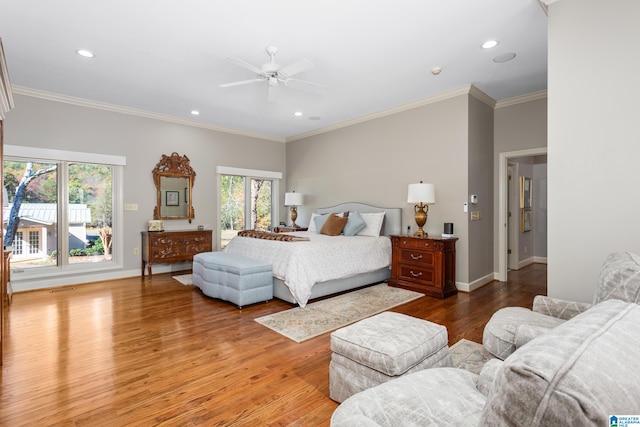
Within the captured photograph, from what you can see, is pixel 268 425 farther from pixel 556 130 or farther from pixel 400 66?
pixel 400 66

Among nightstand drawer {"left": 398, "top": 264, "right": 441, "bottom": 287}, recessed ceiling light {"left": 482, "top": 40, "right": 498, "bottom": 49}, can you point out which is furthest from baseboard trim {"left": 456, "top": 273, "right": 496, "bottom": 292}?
recessed ceiling light {"left": 482, "top": 40, "right": 498, "bottom": 49}

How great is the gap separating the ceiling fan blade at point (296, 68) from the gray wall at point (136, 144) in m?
3.42

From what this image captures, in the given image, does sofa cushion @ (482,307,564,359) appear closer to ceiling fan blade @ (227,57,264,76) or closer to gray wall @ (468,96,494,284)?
gray wall @ (468,96,494,284)

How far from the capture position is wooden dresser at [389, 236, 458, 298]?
4176mm

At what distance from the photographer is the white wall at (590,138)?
212cm

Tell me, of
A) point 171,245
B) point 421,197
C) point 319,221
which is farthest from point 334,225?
point 171,245

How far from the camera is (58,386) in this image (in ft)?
6.88

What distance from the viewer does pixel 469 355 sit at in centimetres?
247

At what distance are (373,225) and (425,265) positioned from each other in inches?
44.6

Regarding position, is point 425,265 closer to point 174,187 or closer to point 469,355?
point 469,355

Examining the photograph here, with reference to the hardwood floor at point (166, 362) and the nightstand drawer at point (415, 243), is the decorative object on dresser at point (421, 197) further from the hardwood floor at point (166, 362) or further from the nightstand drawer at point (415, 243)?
the hardwood floor at point (166, 362)

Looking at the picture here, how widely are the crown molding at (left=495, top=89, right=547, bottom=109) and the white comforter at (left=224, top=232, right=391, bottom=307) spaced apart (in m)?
2.89

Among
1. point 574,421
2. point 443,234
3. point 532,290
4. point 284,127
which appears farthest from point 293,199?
point 574,421

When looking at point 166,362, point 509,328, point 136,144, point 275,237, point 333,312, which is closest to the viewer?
point 509,328
